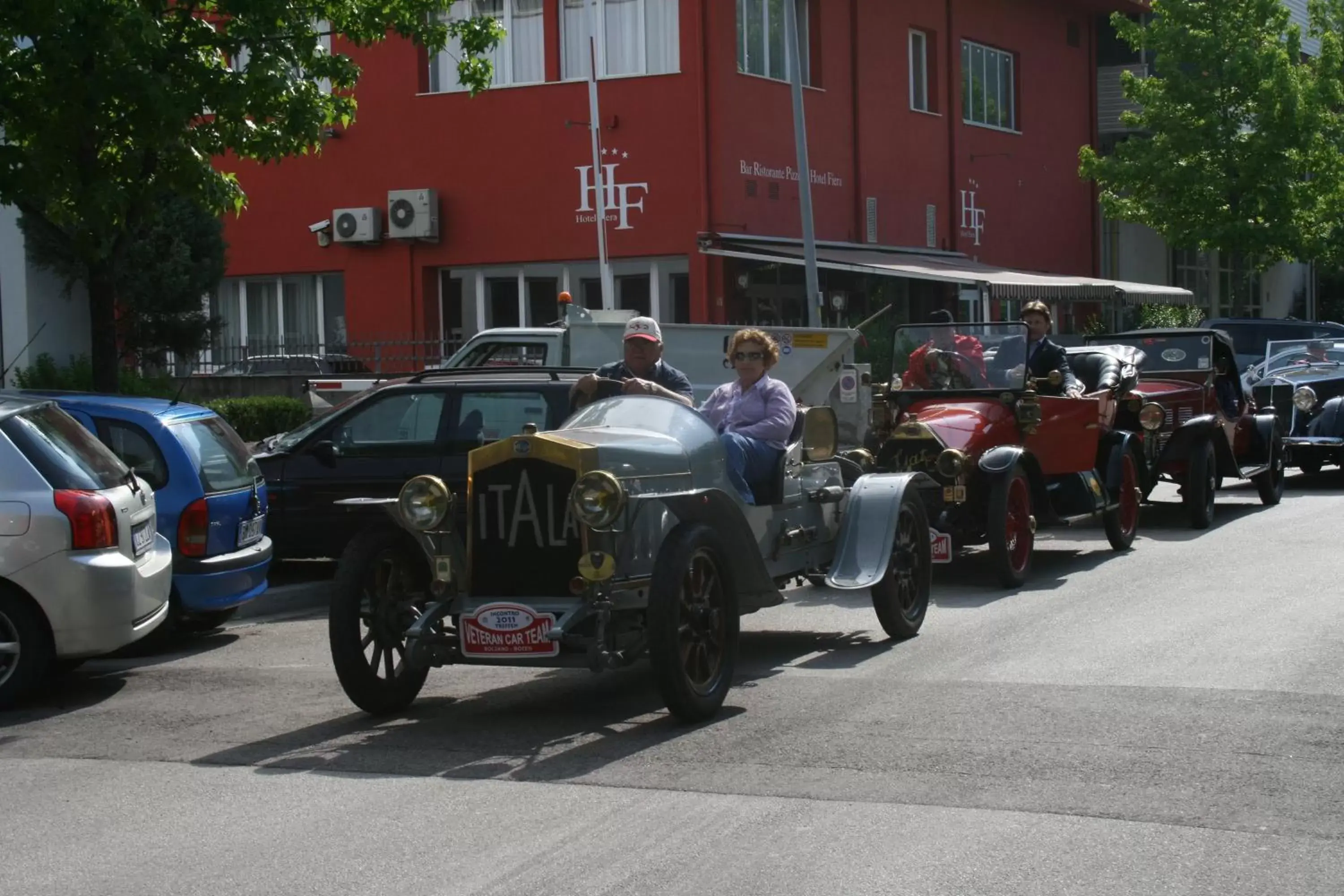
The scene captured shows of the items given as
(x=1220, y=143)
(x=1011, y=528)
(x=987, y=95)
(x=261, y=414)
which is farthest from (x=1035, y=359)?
(x=1220, y=143)

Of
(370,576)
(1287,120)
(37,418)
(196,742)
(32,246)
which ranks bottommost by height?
(196,742)

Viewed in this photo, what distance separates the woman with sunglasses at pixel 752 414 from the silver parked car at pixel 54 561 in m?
3.08

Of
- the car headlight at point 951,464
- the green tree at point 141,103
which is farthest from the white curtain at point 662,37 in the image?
the car headlight at point 951,464

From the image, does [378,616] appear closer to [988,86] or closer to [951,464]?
[951,464]

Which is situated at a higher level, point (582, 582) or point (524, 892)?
point (582, 582)

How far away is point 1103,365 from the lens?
1548cm

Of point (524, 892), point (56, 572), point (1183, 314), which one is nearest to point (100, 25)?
point (56, 572)

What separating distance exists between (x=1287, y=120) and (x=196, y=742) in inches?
1232

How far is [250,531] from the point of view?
35.6 ft

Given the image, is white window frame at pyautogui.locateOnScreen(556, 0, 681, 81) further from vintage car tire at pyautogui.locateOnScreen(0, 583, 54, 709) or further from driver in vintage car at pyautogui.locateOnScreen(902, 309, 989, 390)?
vintage car tire at pyautogui.locateOnScreen(0, 583, 54, 709)

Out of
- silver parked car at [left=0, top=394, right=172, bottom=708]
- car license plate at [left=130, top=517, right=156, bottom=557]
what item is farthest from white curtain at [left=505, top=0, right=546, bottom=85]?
silver parked car at [left=0, top=394, right=172, bottom=708]

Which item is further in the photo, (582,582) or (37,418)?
(37,418)

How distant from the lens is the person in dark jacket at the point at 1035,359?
44.3 feet

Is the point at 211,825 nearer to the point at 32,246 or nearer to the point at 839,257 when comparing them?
the point at 32,246
